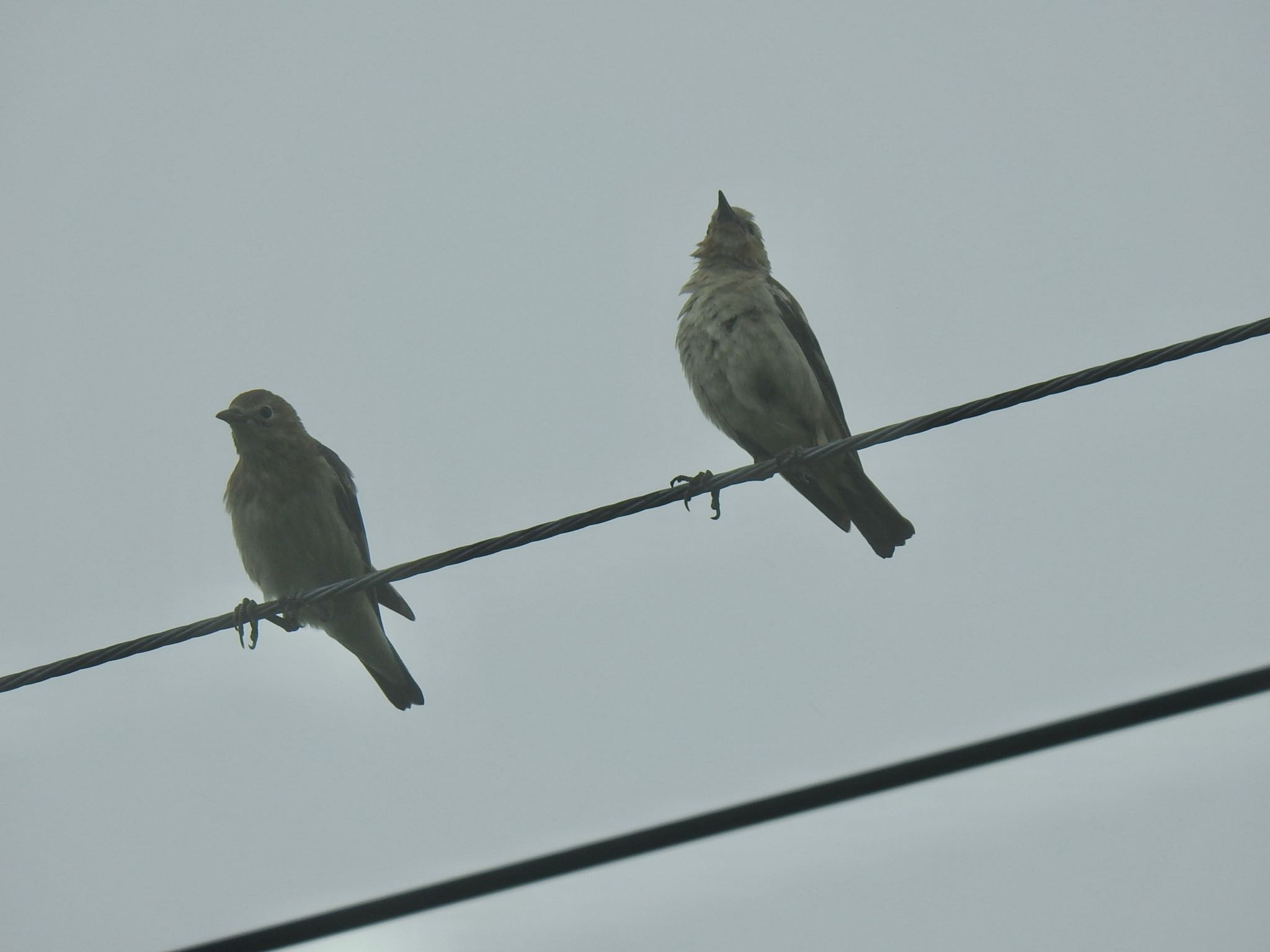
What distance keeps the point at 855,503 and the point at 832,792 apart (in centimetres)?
556

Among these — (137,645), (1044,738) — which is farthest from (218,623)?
(1044,738)

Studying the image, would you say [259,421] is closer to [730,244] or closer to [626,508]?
[730,244]

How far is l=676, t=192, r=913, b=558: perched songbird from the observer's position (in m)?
7.50

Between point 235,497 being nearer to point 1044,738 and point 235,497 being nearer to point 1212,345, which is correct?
point 1212,345

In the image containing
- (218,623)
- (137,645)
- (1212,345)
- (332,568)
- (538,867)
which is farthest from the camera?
(332,568)

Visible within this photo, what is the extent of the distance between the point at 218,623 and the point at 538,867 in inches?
106

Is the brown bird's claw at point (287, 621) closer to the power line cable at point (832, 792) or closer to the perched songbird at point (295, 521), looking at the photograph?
the perched songbird at point (295, 521)

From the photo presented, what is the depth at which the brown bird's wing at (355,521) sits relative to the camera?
25.1ft

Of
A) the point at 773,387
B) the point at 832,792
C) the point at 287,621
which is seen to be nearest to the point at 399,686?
the point at 287,621

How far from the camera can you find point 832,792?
2.30 metres

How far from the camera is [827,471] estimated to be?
24.9 ft

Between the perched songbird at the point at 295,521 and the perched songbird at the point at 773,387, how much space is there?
222cm

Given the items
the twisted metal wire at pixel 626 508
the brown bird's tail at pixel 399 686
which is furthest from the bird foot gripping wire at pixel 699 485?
the brown bird's tail at pixel 399 686

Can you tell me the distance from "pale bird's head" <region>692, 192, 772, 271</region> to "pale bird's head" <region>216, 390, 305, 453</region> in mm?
2811
